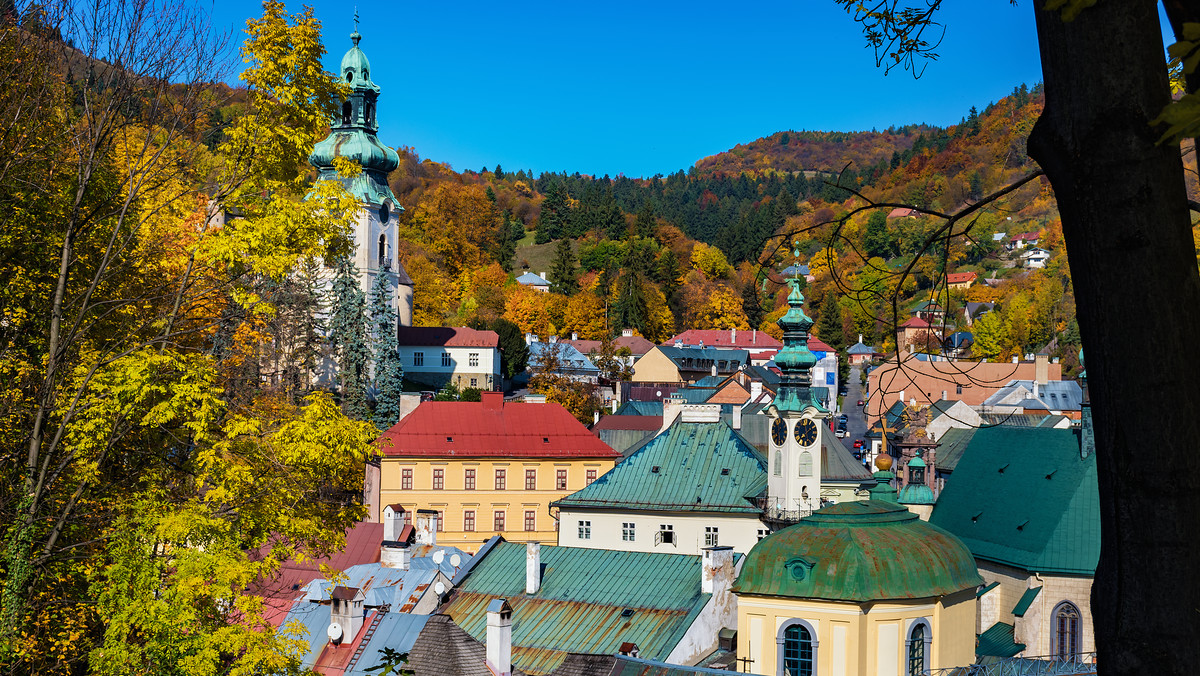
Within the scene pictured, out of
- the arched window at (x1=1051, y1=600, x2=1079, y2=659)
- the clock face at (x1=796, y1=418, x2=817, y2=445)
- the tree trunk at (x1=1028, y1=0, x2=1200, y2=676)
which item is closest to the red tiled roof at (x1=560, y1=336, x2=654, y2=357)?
the clock face at (x1=796, y1=418, x2=817, y2=445)

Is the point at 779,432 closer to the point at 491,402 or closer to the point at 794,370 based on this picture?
the point at 794,370

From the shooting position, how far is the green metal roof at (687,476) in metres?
43.1

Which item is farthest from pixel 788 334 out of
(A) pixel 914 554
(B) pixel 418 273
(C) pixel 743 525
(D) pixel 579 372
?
(B) pixel 418 273

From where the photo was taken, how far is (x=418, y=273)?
116 meters

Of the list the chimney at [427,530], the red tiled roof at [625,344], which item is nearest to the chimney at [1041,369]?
the red tiled roof at [625,344]

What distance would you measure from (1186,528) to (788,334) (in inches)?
1476

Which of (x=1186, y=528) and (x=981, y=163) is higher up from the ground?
(x=981, y=163)

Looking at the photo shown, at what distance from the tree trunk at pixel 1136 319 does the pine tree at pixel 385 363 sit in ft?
197

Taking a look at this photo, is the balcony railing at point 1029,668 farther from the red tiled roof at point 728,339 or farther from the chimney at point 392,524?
the red tiled roof at point 728,339

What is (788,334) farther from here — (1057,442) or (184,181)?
(184,181)

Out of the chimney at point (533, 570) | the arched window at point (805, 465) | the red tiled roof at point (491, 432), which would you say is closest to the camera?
the chimney at point (533, 570)

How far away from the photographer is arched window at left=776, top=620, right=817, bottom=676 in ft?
80.6

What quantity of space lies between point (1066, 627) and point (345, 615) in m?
20.2

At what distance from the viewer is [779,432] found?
39875mm
